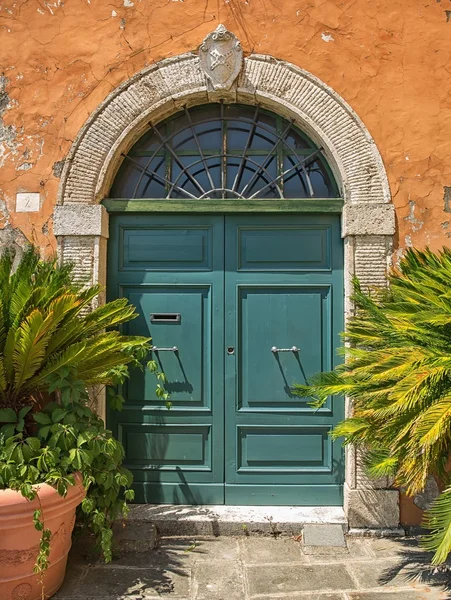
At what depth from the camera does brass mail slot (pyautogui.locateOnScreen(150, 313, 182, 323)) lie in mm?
4254

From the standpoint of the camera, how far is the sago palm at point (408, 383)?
109 inches

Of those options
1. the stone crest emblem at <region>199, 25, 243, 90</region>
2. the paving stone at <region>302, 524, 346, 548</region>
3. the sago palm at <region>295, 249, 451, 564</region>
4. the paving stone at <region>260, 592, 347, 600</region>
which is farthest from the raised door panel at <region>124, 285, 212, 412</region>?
the stone crest emblem at <region>199, 25, 243, 90</region>

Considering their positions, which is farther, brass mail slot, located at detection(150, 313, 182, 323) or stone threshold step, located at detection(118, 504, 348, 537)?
brass mail slot, located at detection(150, 313, 182, 323)

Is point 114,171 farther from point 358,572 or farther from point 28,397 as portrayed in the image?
point 358,572

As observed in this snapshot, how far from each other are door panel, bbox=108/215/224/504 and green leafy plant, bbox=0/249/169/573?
2.07ft

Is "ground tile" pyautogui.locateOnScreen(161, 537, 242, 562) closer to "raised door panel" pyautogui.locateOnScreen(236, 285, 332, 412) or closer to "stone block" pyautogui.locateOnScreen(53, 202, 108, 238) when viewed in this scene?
"raised door panel" pyautogui.locateOnScreen(236, 285, 332, 412)

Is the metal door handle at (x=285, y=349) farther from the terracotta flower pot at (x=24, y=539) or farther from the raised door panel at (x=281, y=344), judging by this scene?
the terracotta flower pot at (x=24, y=539)

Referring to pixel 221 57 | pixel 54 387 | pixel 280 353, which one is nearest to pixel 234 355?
pixel 280 353

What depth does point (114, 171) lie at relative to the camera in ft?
14.2

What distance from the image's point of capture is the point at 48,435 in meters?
3.32

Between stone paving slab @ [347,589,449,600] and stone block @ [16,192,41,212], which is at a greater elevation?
stone block @ [16,192,41,212]

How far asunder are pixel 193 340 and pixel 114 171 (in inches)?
56.7

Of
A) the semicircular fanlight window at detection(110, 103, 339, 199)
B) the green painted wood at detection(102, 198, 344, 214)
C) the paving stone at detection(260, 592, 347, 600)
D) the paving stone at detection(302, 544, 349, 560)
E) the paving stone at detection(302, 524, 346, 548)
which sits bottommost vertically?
the paving stone at detection(260, 592, 347, 600)

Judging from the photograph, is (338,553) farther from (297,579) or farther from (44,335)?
(44,335)
